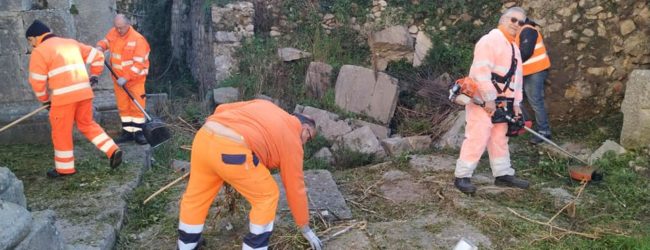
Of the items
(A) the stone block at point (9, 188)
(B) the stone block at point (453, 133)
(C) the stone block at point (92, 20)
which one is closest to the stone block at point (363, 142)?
(B) the stone block at point (453, 133)

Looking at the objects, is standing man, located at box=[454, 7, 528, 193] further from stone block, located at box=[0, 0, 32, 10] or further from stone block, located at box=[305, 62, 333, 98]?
stone block, located at box=[0, 0, 32, 10]

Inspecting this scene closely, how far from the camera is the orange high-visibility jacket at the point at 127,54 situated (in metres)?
6.47

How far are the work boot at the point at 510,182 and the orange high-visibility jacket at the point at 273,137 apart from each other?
7.44 ft

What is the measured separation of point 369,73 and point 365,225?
13.8 ft

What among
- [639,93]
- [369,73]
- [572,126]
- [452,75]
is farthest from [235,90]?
[639,93]

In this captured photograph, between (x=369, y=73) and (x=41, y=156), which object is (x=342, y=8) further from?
(x=41, y=156)

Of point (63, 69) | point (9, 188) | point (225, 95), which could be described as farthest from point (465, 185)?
point (225, 95)

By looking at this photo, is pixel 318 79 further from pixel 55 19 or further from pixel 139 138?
pixel 55 19

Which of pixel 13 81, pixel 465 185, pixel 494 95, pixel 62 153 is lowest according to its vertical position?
pixel 62 153

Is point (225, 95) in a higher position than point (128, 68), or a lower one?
lower

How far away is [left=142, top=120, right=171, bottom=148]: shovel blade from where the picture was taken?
6176 millimetres

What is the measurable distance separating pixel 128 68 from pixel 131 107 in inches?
17.5

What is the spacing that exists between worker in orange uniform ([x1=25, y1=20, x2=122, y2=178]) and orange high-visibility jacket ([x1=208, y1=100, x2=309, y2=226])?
7.38 feet

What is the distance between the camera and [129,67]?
6.48 metres
